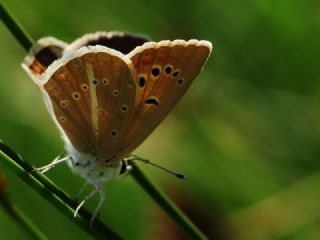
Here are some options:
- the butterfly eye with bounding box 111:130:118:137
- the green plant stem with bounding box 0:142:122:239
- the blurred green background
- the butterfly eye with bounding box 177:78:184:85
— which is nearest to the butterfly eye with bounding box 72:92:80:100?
the butterfly eye with bounding box 111:130:118:137

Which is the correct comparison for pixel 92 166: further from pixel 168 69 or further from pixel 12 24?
pixel 12 24

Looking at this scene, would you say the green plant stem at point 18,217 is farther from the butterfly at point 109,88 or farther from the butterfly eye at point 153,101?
the butterfly eye at point 153,101

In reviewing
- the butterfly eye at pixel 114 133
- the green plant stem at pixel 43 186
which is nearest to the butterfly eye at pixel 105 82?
the butterfly eye at pixel 114 133

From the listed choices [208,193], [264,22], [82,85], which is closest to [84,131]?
[82,85]

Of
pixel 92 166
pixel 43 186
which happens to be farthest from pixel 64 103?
pixel 43 186

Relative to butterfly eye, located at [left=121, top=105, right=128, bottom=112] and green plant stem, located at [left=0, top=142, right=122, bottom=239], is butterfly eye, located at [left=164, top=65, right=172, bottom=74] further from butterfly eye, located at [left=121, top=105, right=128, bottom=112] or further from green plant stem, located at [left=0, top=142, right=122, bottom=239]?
green plant stem, located at [left=0, top=142, right=122, bottom=239]

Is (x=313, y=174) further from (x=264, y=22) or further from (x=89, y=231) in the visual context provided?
(x=89, y=231)

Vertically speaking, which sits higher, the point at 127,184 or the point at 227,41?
the point at 227,41
